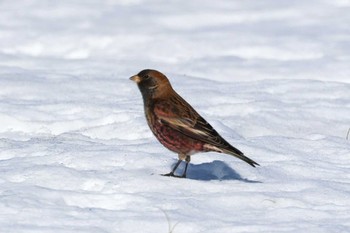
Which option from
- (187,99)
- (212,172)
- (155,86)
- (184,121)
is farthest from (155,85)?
(187,99)

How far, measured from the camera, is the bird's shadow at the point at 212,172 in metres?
7.18

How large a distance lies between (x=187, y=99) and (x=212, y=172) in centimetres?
305

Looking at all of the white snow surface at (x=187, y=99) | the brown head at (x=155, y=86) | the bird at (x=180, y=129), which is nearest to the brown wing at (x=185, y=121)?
the bird at (x=180, y=129)

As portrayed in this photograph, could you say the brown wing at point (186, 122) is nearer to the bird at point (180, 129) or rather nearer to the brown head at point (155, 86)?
the bird at point (180, 129)

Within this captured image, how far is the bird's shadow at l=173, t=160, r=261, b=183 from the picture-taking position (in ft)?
23.6

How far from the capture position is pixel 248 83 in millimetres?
11094

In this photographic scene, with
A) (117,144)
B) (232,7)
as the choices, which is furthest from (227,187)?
(232,7)

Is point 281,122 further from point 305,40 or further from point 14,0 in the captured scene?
point 14,0

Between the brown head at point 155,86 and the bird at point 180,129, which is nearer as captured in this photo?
the bird at point 180,129

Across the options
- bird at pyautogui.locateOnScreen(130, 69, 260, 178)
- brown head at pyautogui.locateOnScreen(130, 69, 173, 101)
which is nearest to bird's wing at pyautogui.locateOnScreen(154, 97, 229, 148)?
bird at pyautogui.locateOnScreen(130, 69, 260, 178)

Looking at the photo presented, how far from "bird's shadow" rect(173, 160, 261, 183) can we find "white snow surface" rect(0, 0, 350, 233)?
0.02 meters

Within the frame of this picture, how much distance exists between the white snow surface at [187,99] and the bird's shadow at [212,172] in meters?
0.02

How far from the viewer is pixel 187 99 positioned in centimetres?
1032

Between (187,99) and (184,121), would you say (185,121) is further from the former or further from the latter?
(187,99)
